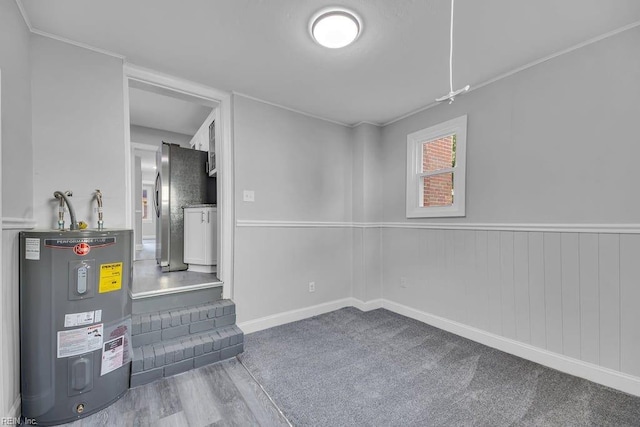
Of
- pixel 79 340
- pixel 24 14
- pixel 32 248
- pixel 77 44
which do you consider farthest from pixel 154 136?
pixel 79 340

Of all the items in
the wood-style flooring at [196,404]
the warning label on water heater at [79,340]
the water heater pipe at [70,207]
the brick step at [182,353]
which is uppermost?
the water heater pipe at [70,207]

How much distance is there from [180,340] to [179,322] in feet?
0.46

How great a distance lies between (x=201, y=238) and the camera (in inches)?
129

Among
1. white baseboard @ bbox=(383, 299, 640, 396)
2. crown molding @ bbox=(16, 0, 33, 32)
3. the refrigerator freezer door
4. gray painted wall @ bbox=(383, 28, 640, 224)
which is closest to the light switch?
the refrigerator freezer door

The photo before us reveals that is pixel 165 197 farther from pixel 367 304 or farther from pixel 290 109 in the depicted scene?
pixel 367 304

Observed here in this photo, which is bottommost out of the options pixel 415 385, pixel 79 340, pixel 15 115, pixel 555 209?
pixel 415 385

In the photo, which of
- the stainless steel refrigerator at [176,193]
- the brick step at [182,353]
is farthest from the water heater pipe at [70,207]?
the stainless steel refrigerator at [176,193]

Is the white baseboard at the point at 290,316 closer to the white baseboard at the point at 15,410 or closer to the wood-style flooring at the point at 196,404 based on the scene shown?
the wood-style flooring at the point at 196,404

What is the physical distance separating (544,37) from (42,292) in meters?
3.63

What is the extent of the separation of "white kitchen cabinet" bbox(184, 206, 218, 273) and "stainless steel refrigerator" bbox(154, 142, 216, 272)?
0.14 m

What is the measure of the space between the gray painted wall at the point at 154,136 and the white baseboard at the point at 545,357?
4727 millimetres

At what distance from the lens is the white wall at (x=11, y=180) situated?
1.43 meters

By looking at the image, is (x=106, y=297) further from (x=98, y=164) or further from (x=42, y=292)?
(x=98, y=164)

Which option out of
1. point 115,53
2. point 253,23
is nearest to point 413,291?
point 253,23
